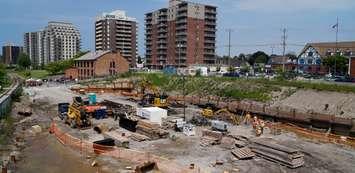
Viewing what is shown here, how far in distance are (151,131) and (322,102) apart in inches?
1022

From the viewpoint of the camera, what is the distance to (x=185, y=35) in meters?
129

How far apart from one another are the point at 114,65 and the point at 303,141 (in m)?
73.6

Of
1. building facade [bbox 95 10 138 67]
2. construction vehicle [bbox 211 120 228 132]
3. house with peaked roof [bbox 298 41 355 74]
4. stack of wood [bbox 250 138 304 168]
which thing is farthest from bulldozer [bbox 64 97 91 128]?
building facade [bbox 95 10 138 67]

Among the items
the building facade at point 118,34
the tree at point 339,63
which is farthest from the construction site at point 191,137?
the building facade at point 118,34

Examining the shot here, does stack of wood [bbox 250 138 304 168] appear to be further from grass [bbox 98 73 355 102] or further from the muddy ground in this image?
grass [bbox 98 73 355 102]

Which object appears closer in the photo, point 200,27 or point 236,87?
point 236,87

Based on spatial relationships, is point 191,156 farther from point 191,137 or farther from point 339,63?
point 339,63

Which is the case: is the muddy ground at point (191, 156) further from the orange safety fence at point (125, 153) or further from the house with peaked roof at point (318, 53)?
the house with peaked roof at point (318, 53)

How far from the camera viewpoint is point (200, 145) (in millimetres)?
33344

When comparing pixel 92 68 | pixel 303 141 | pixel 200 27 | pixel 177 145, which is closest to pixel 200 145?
pixel 177 145

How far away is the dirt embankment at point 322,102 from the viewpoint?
153ft

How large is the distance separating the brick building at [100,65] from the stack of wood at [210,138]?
6792cm

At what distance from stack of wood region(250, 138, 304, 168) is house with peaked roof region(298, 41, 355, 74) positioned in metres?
74.4

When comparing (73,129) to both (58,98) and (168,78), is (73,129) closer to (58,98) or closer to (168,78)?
(58,98)
